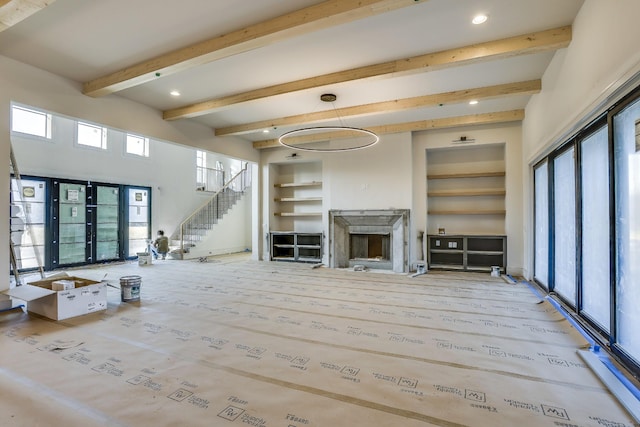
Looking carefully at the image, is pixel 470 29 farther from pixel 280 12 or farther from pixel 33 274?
pixel 33 274

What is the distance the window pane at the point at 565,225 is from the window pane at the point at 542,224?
31cm

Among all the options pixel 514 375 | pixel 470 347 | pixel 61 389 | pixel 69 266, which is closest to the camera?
pixel 61 389

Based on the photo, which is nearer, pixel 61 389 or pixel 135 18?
pixel 61 389

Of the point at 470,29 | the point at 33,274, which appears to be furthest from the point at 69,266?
the point at 470,29

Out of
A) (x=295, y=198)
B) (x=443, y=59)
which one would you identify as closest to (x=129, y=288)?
(x=443, y=59)

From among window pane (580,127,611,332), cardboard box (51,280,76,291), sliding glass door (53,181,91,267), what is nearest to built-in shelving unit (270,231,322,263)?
sliding glass door (53,181,91,267)

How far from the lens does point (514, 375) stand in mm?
2459

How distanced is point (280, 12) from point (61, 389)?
3718 mm

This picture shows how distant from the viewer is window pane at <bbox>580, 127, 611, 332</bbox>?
3039 mm

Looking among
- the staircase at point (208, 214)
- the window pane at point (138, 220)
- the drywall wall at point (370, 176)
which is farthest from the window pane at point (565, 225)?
the window pane at point (138, 220)

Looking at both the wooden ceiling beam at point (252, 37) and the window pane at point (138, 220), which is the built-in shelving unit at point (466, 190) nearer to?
the wooden ceiling beam at point (252, 37)

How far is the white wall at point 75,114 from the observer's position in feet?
13.9

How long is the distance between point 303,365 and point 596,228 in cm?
323

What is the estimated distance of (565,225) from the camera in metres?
4.33
